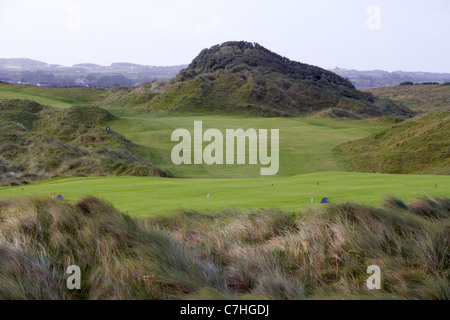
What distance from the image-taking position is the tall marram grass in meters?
4.10

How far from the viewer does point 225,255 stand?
17.5ft

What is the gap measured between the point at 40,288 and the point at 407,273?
334 centimetres

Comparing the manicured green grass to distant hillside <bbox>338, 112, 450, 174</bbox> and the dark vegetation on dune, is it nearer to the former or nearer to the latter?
distant hillside <bbox>338, 112, 450, 174</bbox>

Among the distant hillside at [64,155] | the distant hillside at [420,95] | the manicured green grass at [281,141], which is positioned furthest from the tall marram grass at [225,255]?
the distant hillside at [420,95]

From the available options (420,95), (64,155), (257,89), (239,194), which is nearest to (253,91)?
(257,89)

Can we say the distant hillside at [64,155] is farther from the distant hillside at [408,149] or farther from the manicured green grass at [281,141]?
the distant hillside at [408,149]

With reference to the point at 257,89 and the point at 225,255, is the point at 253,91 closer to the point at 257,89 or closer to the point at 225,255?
the point at 257,89

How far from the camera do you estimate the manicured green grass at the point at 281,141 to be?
89.4ft

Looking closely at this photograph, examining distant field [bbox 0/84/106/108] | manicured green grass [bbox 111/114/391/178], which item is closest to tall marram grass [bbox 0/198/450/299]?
manicured green grass [bbox 111/114/391/178]

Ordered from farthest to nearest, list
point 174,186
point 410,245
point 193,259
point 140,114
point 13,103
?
1. point 140,114
2. point 13,103
3. point 174,186
4. point 410,245
5. point 193,259

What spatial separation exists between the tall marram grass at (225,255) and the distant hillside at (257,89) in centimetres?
5433

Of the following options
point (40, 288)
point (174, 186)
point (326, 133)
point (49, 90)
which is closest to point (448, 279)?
point (40, 288)
